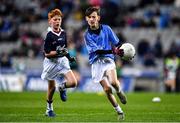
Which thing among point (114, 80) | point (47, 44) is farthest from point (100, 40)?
point (47, 44)

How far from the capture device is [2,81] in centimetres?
3634

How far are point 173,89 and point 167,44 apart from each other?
419 cm

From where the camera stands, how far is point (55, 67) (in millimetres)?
17938

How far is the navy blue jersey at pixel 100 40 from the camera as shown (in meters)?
16.6

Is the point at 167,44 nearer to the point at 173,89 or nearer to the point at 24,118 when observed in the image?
the point at 173,89

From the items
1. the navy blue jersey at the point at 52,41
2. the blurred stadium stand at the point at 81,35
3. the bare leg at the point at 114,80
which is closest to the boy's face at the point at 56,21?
the navy blue jersey at the point at 52,41

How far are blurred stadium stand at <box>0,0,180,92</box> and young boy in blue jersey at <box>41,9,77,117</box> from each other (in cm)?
1621

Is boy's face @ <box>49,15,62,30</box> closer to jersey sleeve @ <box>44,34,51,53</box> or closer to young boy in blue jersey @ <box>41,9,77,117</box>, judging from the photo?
young boy in blue jersey @ <box>41,9,77,117</box>

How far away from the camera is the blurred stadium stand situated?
36625mm

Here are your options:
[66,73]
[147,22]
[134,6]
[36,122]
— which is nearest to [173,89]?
[147,22]

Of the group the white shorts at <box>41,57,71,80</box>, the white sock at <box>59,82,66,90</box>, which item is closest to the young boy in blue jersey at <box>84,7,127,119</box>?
the white shorts at <box>41,57,71,80</box>

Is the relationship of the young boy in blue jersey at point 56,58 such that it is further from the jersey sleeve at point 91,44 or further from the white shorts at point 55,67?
the jersey sleeve at point 91,44

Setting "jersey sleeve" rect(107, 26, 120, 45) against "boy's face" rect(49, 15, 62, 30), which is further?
"boy's face" rect(49, 15, 62, 30)

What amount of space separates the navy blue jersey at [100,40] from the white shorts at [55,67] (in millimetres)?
1382
